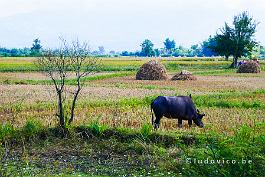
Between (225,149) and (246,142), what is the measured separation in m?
0.35

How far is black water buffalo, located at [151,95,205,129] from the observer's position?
1206 cm

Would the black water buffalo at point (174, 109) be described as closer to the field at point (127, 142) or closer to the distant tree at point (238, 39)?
the field at point (127, 142)

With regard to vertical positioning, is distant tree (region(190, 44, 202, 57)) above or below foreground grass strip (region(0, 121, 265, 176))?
below

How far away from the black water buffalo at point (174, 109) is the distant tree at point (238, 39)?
133 feet

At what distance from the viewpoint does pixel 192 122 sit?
13.7 meters

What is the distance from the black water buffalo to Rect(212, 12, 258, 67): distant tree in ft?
133

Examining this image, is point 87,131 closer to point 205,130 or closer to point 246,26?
point 205,130

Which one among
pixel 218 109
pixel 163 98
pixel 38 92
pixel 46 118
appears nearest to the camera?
pixel 163 98

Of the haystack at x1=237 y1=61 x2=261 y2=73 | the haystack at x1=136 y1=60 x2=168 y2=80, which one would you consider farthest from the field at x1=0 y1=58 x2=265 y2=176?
the haystack at x1=237 y1=61 x2=261 y2=73

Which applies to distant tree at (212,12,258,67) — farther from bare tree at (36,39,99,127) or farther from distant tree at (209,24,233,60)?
bare tree at (36,39,99,127)

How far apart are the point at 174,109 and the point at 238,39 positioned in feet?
136

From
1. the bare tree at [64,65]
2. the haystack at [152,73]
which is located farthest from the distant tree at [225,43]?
the bare tree at [64,65]

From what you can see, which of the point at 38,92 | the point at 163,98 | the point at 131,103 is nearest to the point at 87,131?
the point at 163,98

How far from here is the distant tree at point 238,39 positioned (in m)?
51.8
